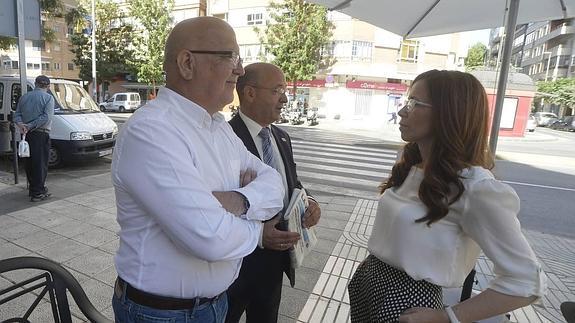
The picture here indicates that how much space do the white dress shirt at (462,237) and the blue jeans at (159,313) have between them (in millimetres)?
757

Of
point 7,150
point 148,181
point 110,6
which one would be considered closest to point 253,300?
point 148,181

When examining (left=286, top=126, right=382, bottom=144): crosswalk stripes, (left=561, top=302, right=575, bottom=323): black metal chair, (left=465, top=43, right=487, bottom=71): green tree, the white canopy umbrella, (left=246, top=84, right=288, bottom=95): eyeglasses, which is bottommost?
(left=286, top=126, right=382, bottom=144): crosswalk stripes

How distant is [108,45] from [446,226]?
126 ft

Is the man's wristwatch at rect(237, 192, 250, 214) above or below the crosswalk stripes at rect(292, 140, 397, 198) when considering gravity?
above

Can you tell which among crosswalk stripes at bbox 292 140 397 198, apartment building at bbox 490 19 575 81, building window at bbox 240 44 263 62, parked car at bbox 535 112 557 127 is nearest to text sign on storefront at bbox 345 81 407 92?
building window at bbox 240 44 263 62

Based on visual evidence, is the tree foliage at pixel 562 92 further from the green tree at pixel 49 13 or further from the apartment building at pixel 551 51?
the green tree at pixel 49 13

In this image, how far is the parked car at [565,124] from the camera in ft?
116

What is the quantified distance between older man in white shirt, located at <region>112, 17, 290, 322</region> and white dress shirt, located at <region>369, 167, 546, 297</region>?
1.79ft

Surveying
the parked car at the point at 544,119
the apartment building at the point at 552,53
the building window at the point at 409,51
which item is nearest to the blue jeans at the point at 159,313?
the building window at the point at 409,51

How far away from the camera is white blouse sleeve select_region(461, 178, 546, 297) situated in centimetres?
125

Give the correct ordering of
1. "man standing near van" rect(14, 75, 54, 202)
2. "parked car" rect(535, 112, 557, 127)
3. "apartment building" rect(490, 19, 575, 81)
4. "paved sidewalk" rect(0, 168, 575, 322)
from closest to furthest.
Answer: "paved sidewalk" rect(0, 168, 575, 322) → "man standing near van" rect(14, 75, 54, 202) → "parked car" rect(535, 112, 557, 127) → "apartment building" rect(490, 19, 575, 81)

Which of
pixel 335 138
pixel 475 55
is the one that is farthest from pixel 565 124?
pixel 335 138

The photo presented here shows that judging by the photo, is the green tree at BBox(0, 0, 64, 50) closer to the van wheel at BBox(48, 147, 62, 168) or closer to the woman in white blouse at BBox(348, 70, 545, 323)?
the van wheel at BBox(48, 147, 62, 168)

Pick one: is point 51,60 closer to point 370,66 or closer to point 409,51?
point 370,66
